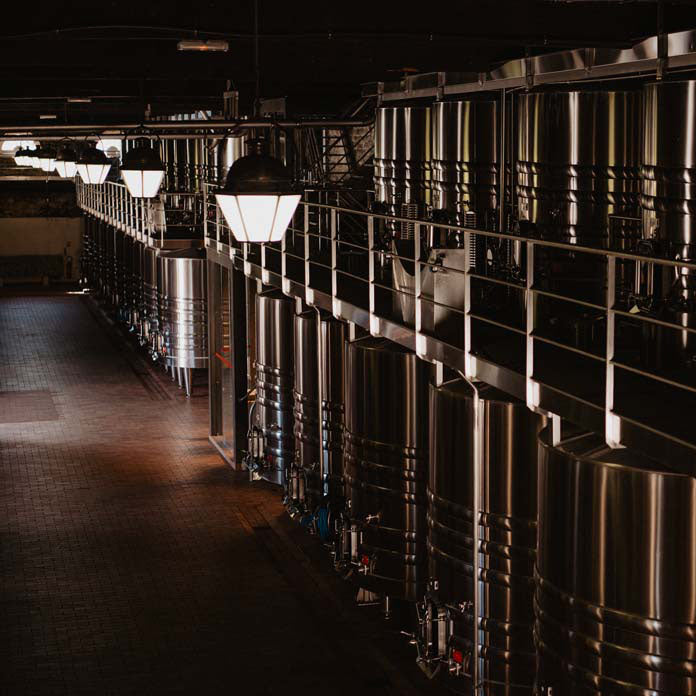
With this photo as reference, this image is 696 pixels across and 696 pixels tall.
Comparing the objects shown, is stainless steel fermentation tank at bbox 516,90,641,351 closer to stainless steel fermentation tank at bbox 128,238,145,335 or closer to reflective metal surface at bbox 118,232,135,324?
stainless steel fermentation tank at bbox 128,238,145,335

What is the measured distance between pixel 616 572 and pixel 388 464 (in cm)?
428

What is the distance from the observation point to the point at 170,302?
22.6m

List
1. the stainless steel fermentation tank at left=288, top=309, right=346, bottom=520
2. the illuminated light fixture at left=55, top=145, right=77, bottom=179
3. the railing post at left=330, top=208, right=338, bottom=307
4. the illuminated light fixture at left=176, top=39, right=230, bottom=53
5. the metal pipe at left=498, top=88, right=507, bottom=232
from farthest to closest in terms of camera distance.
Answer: the illuminated light fixture at left=55, top=145, right=77, bottom=179 < the stainless steel fermentation tank at left=288, top=309, right=346, bottom=520 < the railing post at left=330, top=208, right=338, bottom=307 < the metal pipe at left=498, top=88, right=507, bottom=232 < the illuminated light fixture at left=176, top=39, right=230, bottom=53

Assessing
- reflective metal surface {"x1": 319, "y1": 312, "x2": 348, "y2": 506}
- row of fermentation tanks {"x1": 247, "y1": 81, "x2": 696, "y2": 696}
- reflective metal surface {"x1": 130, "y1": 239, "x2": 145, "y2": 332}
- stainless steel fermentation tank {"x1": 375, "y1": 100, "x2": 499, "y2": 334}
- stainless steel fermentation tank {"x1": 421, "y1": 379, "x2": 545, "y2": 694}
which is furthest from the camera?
reflective metal surface {"x1": 130, "y1": 239, "x2": 145, "y2": 332}

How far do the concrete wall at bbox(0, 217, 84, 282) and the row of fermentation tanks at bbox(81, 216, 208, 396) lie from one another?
43.0ft

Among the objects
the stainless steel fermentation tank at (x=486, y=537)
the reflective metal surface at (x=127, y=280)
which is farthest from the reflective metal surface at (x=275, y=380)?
the reflective metal surface at (x=127, y=280)

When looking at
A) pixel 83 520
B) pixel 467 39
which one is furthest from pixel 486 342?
pixel 83 520

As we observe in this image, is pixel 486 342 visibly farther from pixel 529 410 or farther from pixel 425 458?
pixel 425 458

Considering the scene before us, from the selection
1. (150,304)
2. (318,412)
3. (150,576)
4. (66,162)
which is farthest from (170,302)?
(150,576)

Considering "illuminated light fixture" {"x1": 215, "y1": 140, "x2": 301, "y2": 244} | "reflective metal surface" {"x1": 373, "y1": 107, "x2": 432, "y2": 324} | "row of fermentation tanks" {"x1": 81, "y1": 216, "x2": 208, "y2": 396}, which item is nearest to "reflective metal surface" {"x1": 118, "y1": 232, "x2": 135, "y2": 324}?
"row of fermentation tanks" {"x1": 81, "y1": 216, "x2": 208, "y2": 396}

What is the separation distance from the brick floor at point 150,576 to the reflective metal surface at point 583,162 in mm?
3860

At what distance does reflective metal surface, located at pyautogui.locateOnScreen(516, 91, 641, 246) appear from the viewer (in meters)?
8.70

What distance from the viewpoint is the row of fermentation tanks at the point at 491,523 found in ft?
21.1

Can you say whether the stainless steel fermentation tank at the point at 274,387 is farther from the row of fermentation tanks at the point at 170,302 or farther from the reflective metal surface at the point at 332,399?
the row of fermentation tanks at the point at 170,302
